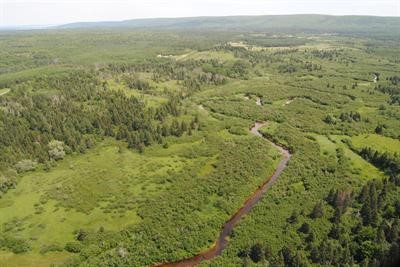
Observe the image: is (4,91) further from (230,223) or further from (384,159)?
(384,159)

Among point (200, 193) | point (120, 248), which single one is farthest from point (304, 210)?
point (120, 248)

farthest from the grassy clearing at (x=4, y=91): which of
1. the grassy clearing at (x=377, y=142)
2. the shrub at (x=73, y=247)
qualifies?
the grassy clearing at (x=377, y=142)

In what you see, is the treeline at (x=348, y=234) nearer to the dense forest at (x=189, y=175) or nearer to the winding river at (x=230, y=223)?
the dense forest at (x=189, y=175)

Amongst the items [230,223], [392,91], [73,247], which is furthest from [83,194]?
[392,91]

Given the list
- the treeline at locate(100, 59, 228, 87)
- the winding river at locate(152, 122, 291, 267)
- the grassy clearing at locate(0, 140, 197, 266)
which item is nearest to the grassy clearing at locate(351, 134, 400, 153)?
the winding river at locate(152, 122, 291, 267)

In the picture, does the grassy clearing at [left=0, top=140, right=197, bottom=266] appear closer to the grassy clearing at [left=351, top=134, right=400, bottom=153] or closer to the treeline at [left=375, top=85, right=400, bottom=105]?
the grassy clearing at [left=351, top=134, right=400, bottom=153]

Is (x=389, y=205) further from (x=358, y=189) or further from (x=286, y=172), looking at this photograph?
(x=286, y=172)
